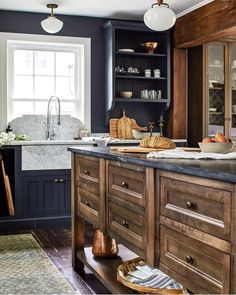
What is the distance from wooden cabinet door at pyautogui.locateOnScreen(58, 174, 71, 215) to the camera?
17.0 feet

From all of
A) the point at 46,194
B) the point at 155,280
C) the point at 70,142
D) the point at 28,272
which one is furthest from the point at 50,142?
the point at 155,280

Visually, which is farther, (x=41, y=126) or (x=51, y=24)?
(x=41, y=126)

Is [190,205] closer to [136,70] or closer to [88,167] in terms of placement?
[88,167]

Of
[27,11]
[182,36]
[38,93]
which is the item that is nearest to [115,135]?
[38,93]

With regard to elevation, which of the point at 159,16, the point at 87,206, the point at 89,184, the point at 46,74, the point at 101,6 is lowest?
the point at 87,206

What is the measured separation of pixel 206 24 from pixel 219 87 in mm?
970

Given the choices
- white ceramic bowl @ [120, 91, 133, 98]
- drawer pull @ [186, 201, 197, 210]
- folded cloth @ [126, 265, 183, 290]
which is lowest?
folded cloth @ [126, 265, 183, 290]

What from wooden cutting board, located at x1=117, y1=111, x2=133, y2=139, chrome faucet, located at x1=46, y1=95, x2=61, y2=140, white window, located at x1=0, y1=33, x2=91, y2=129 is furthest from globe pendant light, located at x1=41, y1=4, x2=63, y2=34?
wooden cutting board, located at x1=117, y1=111, x2=133, y2=139

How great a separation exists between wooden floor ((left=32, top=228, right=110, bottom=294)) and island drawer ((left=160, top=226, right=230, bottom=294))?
3.80ft

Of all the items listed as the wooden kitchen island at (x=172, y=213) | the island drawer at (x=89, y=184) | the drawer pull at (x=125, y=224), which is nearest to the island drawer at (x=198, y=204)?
the wooden kitchen island at (x=172, y=213)

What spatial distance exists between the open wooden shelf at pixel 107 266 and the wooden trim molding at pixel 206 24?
2.67 metres

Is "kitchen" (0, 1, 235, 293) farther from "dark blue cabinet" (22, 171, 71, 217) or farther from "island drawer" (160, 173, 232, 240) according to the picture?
"island drawer" (160, 173, 232, 240)

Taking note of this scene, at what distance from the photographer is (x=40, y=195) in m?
5.11

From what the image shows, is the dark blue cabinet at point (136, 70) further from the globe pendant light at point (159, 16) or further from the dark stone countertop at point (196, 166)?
the dark stone countertop at point (196, 166)
